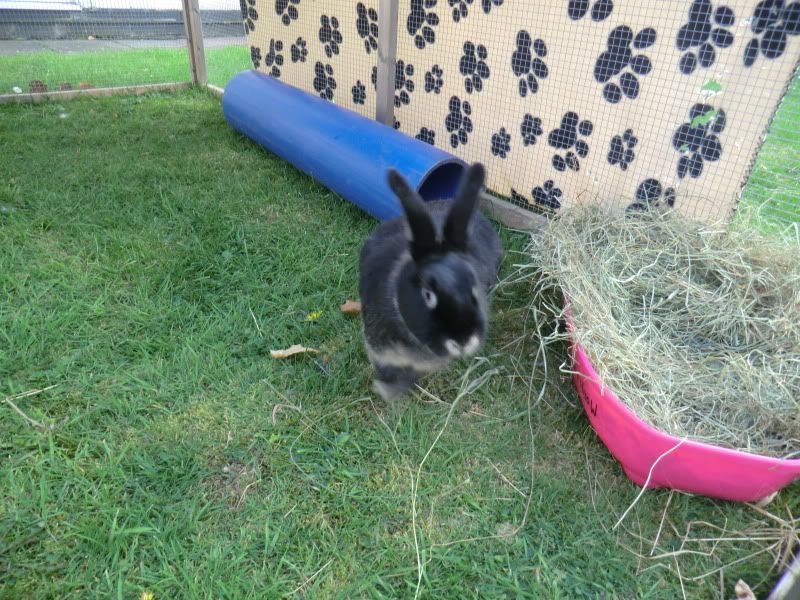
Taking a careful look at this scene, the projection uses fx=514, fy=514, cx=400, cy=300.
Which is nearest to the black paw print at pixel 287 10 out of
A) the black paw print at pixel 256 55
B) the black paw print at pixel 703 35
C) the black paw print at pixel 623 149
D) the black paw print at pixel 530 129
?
the black paw print at pixel 256 55

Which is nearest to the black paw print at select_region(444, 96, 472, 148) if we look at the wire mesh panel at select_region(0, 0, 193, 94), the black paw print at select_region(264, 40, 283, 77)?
the black paw print at select_region(264, 40, 283, 77)

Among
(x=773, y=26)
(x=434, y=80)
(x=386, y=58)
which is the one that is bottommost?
(x=434, y=80)

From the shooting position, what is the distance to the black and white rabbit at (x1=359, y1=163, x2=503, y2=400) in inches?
63.8

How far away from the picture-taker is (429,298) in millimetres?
1667

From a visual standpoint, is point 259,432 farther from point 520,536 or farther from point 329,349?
point 520,536

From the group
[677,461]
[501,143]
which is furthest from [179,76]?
[677,461]

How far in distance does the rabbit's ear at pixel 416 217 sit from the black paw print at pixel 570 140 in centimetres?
207

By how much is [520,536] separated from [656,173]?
2.34 metres

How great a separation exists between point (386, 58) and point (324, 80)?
3.56 ft

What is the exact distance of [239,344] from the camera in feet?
8.15

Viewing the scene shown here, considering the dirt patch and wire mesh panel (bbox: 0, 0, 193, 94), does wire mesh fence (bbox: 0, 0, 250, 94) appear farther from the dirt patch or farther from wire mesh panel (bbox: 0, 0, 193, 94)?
the dirt patch

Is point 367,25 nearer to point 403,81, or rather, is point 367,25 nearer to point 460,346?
point 403,81

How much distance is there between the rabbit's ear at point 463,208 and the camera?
1.74 metres

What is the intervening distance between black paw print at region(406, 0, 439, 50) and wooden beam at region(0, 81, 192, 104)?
3785mm
